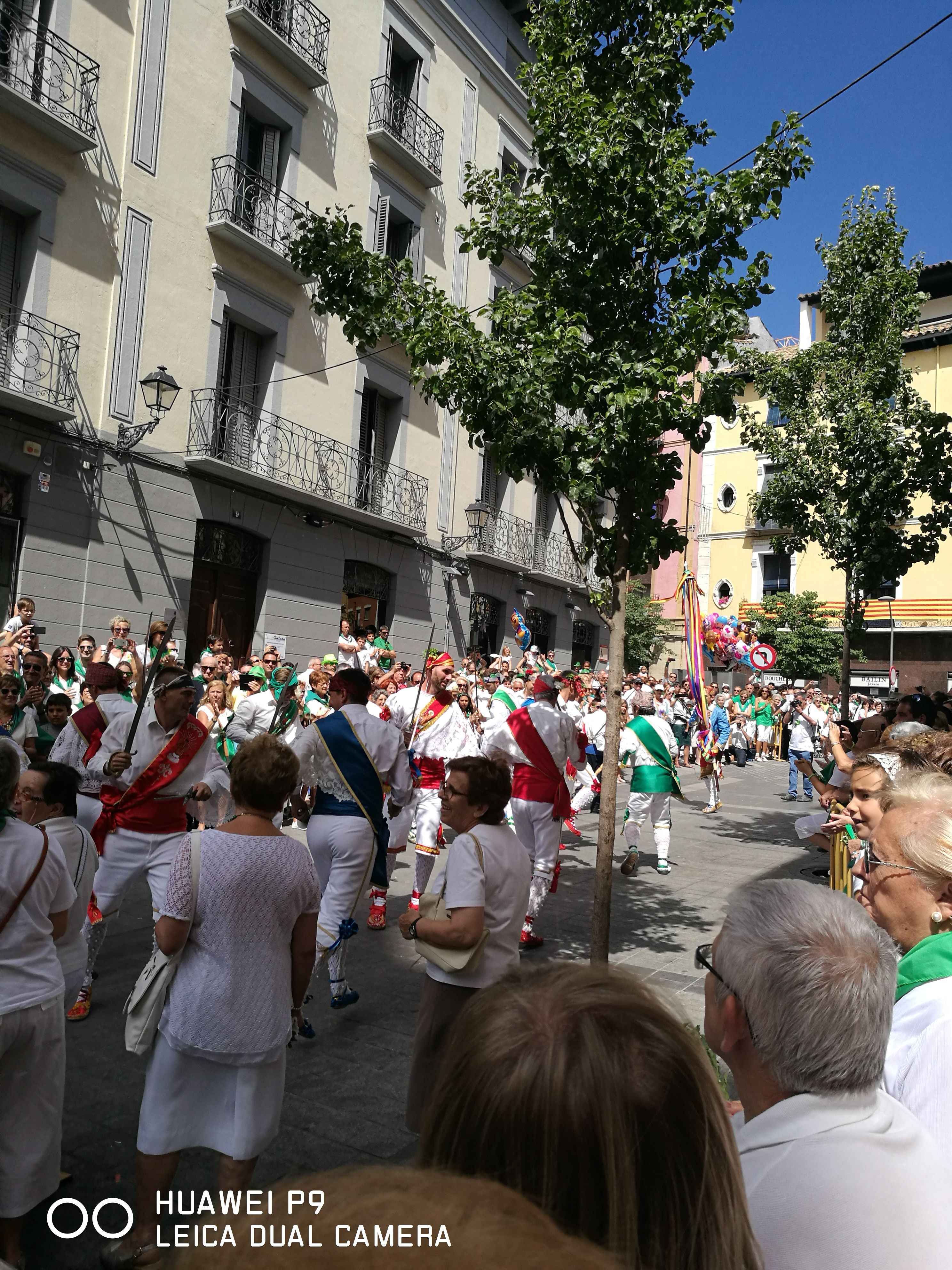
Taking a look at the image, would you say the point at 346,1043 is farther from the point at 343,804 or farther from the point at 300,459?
the point at 300,459

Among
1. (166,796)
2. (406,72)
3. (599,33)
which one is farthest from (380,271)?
(406,72)

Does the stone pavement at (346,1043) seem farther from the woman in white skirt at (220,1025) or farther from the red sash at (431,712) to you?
the red sash at (431,712)

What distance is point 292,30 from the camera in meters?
16.2

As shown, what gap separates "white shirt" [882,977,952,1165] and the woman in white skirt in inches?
74.8

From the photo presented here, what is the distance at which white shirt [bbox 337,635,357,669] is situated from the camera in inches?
561

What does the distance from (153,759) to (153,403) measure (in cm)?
976

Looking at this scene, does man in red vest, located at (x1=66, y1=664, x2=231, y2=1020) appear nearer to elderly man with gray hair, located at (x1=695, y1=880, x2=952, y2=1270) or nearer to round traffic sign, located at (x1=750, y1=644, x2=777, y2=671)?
elderly man with gray hair, located at (x1=695, y1=880, x2=952, y2=1270)

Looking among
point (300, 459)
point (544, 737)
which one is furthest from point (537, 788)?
point (300, 459)

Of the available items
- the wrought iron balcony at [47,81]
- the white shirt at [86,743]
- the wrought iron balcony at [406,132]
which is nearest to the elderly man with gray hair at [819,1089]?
Answer: the white shirt at [86,743]

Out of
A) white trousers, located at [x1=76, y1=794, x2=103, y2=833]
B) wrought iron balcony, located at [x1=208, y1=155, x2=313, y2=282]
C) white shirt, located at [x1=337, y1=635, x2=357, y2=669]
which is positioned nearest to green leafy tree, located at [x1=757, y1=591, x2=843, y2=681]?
white shirt, located at [x1=337, y1=635, x2=357, y2=669]

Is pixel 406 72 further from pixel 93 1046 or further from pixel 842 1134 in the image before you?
pixel 842 1134

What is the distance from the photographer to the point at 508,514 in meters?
23.2

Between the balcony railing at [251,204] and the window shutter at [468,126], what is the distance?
19.2 ft

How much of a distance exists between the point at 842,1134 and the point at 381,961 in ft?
17.1
